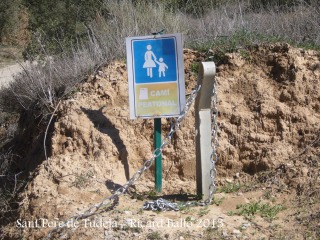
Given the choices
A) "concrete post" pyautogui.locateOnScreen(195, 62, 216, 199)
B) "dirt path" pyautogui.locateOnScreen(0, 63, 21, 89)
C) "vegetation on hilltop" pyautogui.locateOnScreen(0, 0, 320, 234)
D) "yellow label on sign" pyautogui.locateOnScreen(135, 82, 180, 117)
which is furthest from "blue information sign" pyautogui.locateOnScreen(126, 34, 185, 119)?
"dirt path" pyautogui.locateOnScreen(0, 63, 21, 89)

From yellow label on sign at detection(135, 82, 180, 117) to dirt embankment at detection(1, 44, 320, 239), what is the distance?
658 millimetres

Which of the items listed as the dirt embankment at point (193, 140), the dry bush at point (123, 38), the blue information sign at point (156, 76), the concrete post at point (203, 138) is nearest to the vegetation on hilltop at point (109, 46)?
the dry bush at point (123, 38)

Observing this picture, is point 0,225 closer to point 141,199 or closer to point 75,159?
point 75,159

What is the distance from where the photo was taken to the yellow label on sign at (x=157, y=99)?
5.38 meters

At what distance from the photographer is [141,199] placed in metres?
5.34

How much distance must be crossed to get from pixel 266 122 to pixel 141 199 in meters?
1.61

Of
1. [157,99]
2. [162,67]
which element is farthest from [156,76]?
[157,99]

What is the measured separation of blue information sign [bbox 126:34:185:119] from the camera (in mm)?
5363

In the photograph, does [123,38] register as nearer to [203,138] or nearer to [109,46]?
[109,46]

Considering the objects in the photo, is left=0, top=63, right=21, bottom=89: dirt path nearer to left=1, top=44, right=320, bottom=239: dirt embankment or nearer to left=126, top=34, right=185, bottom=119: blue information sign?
left=1, top=44, right=320, bottom=239: dirt embankment

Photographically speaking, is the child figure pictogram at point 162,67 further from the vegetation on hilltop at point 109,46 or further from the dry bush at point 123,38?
the dry bush at point 123,38

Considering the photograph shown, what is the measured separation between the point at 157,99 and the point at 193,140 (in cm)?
84

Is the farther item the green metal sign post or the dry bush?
the dry bush

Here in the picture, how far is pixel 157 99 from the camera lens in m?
5.40
